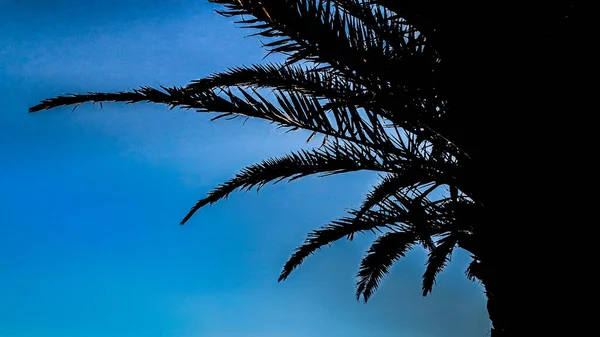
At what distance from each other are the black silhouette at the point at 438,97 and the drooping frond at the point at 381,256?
3.17 metres

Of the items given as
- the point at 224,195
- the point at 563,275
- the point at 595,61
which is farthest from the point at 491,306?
the point at 224,195

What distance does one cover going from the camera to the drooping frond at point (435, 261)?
8.17 metres

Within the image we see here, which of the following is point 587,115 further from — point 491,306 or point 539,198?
point 491,306

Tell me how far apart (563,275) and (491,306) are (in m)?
0.99

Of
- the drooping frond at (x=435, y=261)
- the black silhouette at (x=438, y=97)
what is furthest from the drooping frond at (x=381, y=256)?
the black silhouette at (x=438, y=97)

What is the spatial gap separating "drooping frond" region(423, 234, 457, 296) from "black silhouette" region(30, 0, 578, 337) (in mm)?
3593

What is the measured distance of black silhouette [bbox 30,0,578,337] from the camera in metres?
3.25

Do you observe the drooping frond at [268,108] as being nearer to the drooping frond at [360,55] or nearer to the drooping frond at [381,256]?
the drooping frond at [360,55]

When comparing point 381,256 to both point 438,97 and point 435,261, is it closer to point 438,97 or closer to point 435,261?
point 435,261

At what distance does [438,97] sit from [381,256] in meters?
4.80

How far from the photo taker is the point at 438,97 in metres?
4.04

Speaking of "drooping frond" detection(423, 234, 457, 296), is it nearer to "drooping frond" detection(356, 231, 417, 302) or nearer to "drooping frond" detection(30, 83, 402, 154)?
"drooping frond" detection(356, 231, 417, 302)

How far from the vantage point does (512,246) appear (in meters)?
3.11

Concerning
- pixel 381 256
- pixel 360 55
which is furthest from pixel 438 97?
pixel 381 256
